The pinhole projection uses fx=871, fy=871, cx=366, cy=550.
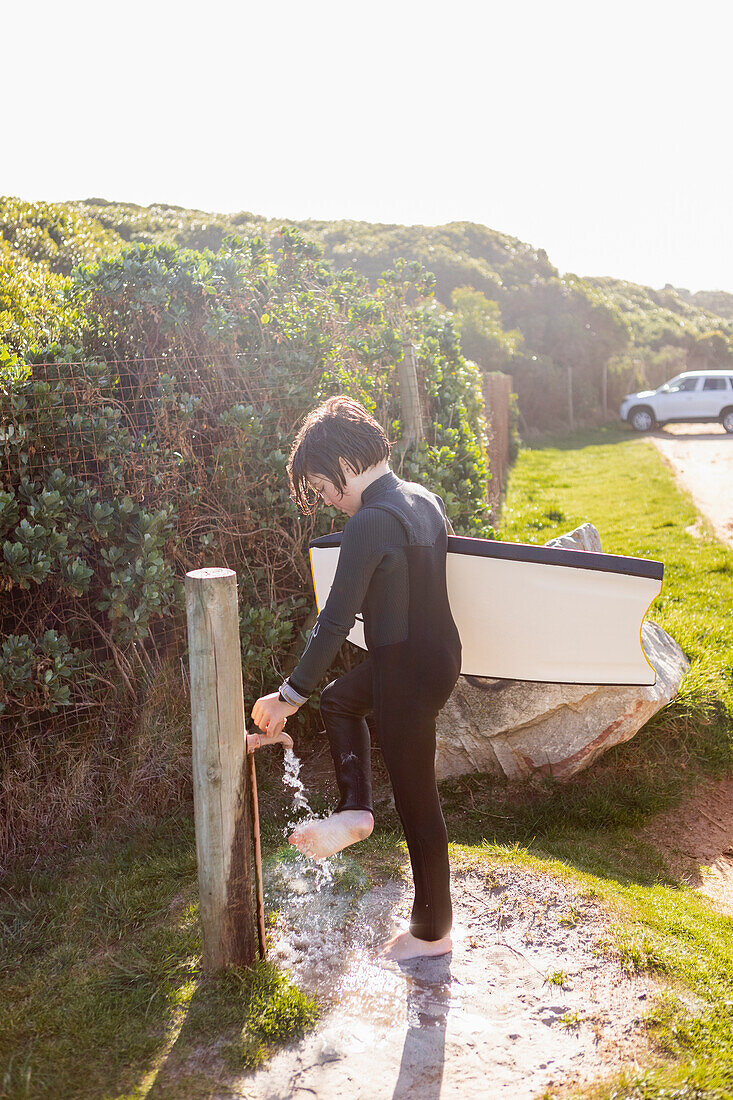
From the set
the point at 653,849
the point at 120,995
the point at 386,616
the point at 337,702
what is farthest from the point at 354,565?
the point at 653,849

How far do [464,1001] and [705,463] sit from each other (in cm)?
1473

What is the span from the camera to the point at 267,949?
10.7ft

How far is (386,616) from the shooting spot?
2820 mm

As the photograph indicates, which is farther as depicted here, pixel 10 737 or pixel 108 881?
pixel 10 737

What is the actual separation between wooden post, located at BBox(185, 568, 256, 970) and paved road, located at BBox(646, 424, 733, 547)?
26.3 feet

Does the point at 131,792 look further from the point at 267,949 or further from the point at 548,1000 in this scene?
the point at 548,1000

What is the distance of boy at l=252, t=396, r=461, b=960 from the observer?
8.95ft

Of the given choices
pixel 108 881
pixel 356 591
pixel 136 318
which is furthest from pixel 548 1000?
pixel 136 318

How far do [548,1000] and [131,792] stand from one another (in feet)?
7.81

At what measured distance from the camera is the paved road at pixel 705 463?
11.4 metres

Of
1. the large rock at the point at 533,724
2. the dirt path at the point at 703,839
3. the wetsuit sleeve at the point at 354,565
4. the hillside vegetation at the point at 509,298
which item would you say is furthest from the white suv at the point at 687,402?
the wetsuit sleeve at the point at 354,565

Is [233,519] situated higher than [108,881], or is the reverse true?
[233,519]

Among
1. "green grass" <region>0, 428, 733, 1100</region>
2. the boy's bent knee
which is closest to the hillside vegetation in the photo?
"green grass" <region>0, 428, 733, 1100</region>

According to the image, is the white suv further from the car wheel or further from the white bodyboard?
the white bodyboard
